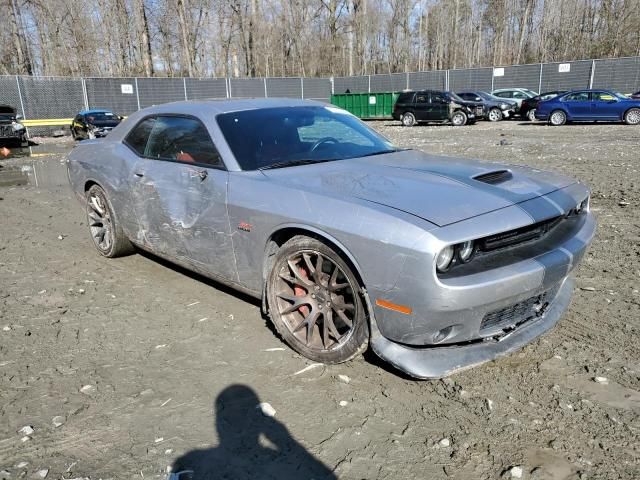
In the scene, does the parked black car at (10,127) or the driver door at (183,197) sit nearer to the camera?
the driver door at (183,197)

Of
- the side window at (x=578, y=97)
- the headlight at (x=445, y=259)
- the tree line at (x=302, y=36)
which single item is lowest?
the headlight at (x=445, y=259)

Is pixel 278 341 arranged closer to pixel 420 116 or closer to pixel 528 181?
pixel 528 181

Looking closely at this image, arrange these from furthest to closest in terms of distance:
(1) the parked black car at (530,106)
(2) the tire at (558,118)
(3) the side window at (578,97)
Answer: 1. (1) the parked black car at (530,106)
2. (2) the tire at (558,118)
3. (3) the side window at (578,97)

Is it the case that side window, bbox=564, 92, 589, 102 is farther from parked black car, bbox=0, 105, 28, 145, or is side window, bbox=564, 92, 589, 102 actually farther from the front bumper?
parked black car, bbox=0, 105, 28, 145

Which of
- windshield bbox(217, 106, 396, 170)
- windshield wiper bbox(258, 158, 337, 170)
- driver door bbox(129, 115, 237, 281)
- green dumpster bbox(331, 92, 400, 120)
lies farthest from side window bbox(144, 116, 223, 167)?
green dumpster bbox(331, 92, 400, 120)

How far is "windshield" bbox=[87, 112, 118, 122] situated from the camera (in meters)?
21.5

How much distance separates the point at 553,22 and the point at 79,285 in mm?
50475

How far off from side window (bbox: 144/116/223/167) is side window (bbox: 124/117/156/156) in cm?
8

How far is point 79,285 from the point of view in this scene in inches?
187

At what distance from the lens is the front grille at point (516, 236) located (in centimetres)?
277

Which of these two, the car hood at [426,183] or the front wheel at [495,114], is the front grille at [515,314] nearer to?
the car hood at [426,183]

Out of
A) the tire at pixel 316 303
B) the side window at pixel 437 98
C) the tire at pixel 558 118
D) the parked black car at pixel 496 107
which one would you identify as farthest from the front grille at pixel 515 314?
the parked black car at pixel 496 107

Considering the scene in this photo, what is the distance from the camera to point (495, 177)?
336 centimetres

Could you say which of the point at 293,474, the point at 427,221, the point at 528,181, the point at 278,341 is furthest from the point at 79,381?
the point at 528,181
